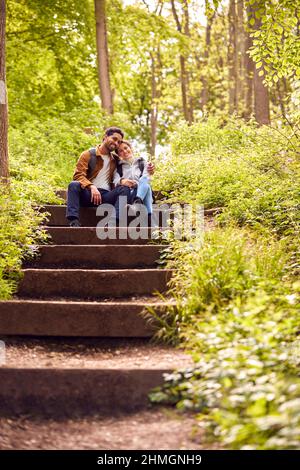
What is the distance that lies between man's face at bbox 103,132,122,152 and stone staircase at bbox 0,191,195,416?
1552 millimetres

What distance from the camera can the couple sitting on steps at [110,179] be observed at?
7.45 metres

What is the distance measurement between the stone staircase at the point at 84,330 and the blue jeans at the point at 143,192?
0.81 meters

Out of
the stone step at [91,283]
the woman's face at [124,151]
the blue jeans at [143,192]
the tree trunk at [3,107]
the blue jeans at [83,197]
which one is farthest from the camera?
the woman's face at [124,151]

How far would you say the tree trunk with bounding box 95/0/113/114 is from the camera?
48.4ft

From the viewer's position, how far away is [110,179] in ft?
26.2

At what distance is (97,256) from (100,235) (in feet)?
2.02

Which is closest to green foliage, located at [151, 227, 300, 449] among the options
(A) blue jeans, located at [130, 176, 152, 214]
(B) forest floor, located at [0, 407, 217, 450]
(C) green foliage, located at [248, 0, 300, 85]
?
(B) forest floor, located at [0, 407, 217, 450]

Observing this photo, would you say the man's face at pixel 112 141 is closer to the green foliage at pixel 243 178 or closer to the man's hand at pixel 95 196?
Result: the man's hand at pixel 95 196

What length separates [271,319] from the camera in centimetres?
396

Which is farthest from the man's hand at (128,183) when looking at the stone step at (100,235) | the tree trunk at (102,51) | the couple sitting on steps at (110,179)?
the tree trunk at (102,51)

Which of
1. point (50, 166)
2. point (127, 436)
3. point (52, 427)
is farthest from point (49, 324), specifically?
point (50, 166)

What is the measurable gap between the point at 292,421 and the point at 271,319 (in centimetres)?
115
